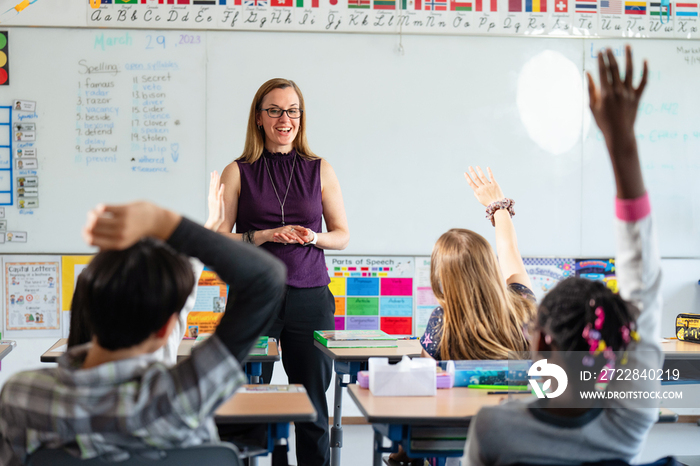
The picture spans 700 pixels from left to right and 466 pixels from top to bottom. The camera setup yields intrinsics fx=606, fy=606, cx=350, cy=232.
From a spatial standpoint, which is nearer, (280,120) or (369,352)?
(369,352)

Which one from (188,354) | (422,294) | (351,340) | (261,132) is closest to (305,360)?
(351,340)

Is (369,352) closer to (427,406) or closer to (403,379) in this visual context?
(403,379)

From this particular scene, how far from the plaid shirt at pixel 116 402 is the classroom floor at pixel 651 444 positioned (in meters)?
2.28

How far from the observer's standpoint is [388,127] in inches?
147

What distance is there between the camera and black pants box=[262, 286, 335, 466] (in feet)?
7.55

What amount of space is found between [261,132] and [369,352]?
1028 millimetres

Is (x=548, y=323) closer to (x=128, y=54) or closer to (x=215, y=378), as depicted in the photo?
(x=215, y=378)

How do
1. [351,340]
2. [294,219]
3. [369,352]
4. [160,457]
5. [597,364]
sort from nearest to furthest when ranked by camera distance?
[160,457]
[597,364]
[369,352]
[351,340]
[294,219]

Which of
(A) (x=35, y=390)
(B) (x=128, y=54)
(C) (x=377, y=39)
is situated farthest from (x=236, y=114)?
(A) (x=35, y=390)

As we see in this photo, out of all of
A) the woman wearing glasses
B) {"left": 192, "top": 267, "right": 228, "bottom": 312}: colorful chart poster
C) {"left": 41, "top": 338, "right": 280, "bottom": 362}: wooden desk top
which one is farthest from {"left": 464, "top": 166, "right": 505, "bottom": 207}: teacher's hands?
{"left": 192, "top": 267, "right": 228, "bottom": 312}: colorful chart poster

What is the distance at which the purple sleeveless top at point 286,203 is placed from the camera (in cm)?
239

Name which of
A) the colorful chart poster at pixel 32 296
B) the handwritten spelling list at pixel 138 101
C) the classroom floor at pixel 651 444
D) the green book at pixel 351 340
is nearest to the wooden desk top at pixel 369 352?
the green book at pixel 351 340

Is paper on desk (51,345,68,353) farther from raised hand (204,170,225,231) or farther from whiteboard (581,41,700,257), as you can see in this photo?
whiteboard (581,41,700,257)

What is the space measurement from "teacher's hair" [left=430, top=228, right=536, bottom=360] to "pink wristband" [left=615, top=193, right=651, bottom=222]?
2.98 feet
